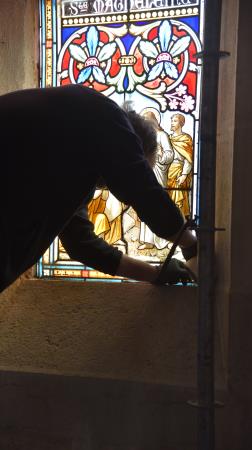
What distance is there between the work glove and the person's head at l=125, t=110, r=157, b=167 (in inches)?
17.1

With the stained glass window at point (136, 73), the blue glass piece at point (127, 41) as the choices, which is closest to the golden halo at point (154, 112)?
the stained glass window at point (136, 73)

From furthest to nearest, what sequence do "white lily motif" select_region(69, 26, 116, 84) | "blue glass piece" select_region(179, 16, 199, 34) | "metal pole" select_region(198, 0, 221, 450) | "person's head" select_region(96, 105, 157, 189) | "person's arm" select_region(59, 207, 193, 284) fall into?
"white lily motif" select_region(69, 26, 116, 84), "blue glass piece" select_region(179, 16, 199, 34), "person's arm" select_region(59, 207, 193, 284), "person's head" select_region(96, 105, 157, 189), "metal pole" select_region(198, 0, 221, 450)

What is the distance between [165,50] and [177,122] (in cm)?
30

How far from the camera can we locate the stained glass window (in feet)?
7.64

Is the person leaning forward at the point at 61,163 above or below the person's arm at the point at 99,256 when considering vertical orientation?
above

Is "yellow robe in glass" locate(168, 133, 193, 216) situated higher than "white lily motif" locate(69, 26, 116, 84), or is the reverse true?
"white lily motif" locate(69, 26, 116, 84)

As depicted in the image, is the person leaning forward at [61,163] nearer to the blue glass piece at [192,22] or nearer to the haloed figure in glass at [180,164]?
the haloed figure in glass at [180,164]

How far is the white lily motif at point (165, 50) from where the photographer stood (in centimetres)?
234

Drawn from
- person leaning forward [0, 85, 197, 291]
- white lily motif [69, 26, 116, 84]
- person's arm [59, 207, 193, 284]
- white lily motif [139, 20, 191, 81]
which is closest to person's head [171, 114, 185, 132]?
white lily motif [139, 20, 191, 81]

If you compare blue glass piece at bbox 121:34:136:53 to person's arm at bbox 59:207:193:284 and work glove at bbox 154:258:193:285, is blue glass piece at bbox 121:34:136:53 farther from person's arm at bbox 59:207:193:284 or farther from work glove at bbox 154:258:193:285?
work glove at bbox 154:258:193:285

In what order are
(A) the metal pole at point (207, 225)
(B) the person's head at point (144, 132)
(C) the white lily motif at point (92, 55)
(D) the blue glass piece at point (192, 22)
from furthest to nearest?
(C) the white lily motif at point (92, 55), (D) the blue glass piece at point (192, 22), (B) the person's head at point (144, 132), (A) the metal pole at point (207, 225)

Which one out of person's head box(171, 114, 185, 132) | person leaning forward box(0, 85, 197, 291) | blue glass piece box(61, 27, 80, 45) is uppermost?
blue glass piece box(61, 27, 80, 45)

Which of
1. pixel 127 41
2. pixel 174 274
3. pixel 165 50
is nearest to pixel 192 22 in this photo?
pixel 165 50

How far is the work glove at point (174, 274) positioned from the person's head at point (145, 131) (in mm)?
436
